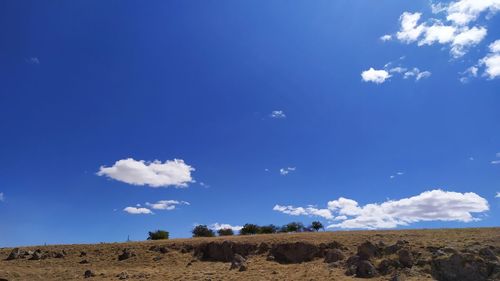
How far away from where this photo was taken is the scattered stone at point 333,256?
3870 cm

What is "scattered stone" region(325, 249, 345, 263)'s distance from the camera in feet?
127

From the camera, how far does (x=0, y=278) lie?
3900 centimetres

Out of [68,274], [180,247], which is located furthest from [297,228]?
[68,274]

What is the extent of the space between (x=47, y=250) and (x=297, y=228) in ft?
130

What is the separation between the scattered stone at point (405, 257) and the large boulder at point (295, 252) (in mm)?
8215

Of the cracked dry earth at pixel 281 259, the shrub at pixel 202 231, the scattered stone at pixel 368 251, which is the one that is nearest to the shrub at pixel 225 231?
the shrub at pixel 202 231

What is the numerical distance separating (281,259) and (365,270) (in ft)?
33.8

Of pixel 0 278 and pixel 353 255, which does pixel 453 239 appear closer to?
pixel 353 255

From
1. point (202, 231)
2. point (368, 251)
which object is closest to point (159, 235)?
point (202, 231)

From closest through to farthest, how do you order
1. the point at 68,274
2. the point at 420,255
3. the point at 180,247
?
the point at 420,255 < the point at 68,274 < the point at 180,247

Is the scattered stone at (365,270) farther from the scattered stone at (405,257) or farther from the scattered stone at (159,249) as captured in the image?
→ the scattered stone at (159,249)

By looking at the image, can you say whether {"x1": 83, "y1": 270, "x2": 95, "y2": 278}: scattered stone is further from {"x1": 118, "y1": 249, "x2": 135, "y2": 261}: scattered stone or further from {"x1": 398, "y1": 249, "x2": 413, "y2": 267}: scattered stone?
{"x1": 398, "y1": 249, "x2": 413, "y2": 267}: scattered stone

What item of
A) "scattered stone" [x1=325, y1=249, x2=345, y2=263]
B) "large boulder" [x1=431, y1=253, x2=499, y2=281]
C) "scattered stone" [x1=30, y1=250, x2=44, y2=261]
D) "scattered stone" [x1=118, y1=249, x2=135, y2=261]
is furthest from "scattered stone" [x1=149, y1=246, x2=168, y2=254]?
"large boulder" [x1=431, y1=253, x2=499, y2=281]

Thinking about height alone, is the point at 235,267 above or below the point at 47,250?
below
